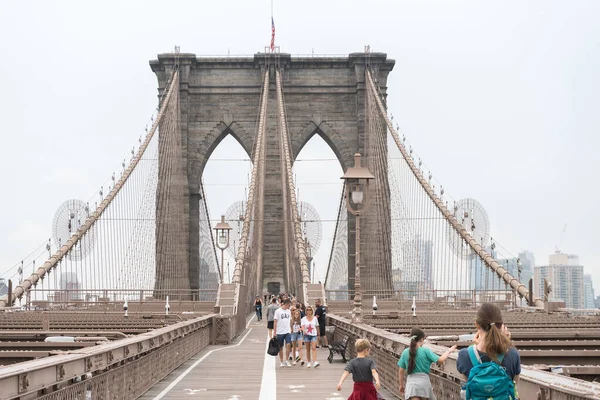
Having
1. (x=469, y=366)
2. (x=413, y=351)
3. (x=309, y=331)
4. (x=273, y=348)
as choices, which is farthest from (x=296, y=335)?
(x=469, y=366)

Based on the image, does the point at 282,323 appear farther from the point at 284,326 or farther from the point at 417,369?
the point at 417,369

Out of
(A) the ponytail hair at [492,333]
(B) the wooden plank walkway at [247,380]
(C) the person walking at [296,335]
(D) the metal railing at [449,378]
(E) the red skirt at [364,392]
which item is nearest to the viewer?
(D) the metal railing at [449,378]

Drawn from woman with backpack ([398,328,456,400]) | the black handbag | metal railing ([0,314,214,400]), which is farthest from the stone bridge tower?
woman with backpack ([398,328,456,400])

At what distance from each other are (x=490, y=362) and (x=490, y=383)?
0.17m

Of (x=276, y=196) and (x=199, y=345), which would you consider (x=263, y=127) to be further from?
(x=199, y=345)

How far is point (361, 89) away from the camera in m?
68.8

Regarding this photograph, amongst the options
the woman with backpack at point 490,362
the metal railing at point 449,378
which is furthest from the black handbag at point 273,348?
the woman with backpack at point 490,362

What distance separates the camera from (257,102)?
69875mm

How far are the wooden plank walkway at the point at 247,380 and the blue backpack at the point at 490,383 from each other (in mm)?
7676

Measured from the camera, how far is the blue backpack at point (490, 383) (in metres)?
6.20

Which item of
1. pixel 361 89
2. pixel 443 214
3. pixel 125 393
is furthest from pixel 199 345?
pixel 361 89

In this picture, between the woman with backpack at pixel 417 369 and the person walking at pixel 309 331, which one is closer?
the woman with backpack at pixel 417 369

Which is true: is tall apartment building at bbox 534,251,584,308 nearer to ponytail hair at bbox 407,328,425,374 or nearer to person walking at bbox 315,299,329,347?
person walking at bbox 315,299,329,347

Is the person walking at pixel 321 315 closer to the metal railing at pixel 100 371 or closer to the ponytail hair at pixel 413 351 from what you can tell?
the metal railing at pixel 100 371
